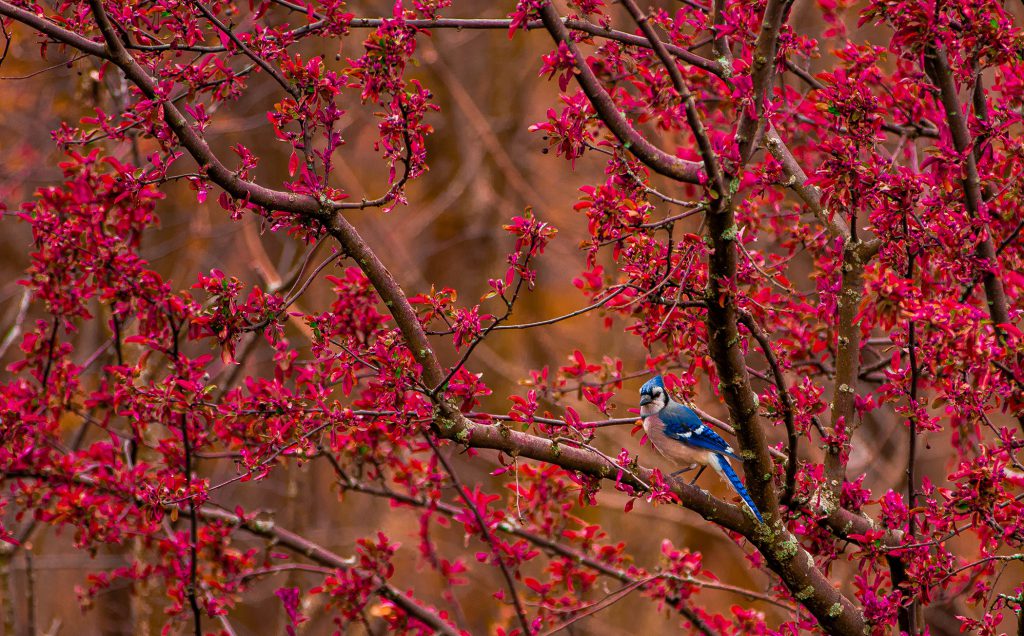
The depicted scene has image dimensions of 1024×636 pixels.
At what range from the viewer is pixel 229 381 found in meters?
4.57

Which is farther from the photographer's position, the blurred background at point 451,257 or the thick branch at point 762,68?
the blurred background at point 451,257

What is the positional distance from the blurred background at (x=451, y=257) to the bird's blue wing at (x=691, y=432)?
3.63 m

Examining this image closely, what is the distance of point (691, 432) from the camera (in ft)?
14.6

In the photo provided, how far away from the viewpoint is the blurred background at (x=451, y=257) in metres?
8.36

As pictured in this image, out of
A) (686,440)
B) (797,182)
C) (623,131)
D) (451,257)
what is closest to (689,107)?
(623,131)

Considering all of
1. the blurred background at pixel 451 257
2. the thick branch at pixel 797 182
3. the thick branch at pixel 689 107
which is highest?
the blurred background at pixel 451 257

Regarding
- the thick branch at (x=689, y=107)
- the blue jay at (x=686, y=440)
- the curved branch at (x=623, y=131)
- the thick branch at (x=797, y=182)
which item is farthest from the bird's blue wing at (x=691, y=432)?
the thick branch at (x=689, y=107)

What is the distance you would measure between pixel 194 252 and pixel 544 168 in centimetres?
528

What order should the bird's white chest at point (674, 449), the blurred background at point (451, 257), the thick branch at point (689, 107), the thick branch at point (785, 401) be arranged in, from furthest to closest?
the blurred background at point (451, 257) < the bird's white chest at point (674, 449) < the thick branch at point (785, 401) < the thick branch at point (689, 107)

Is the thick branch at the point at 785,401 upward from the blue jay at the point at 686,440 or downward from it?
downward

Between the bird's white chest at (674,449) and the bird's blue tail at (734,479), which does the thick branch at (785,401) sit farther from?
the bird's white chest at (674,449)

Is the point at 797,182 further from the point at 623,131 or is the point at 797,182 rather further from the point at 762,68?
the point at 623,131

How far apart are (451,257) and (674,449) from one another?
7508mm

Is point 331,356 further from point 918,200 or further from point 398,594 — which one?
point 918,200
